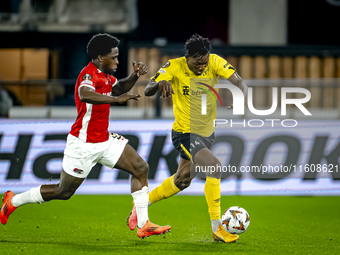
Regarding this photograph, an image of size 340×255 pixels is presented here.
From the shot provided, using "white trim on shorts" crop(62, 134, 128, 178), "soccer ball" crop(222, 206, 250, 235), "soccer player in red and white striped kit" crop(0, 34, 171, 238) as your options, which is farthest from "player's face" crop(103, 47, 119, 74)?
"soccer ball" crop(222, 206, 250, 235)

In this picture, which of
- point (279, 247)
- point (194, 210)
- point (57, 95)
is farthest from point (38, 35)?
point (279, 247)

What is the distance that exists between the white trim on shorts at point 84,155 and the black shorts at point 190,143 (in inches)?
25.9

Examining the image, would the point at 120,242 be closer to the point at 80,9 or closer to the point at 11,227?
the point at 11,227

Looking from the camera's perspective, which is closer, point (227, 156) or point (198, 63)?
point (198, 63)

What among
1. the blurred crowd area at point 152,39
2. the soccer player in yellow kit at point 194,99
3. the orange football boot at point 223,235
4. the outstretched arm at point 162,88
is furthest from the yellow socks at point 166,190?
the blurred crowd area at point 152,39

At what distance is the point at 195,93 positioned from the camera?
547 centimetres

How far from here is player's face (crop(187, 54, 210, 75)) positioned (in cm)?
512

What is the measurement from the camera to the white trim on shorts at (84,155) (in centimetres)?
502

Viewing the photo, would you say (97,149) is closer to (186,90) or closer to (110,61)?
(110,61)

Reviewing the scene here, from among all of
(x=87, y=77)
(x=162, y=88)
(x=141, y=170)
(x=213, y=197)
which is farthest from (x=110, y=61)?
(x=213, y=197)

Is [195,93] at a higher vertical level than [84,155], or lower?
higher

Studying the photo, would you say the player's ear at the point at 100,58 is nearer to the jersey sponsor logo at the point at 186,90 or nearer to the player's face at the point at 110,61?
the player's face at the point at 110,61

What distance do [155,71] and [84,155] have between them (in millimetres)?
7292

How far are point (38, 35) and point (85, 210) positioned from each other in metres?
8.69
